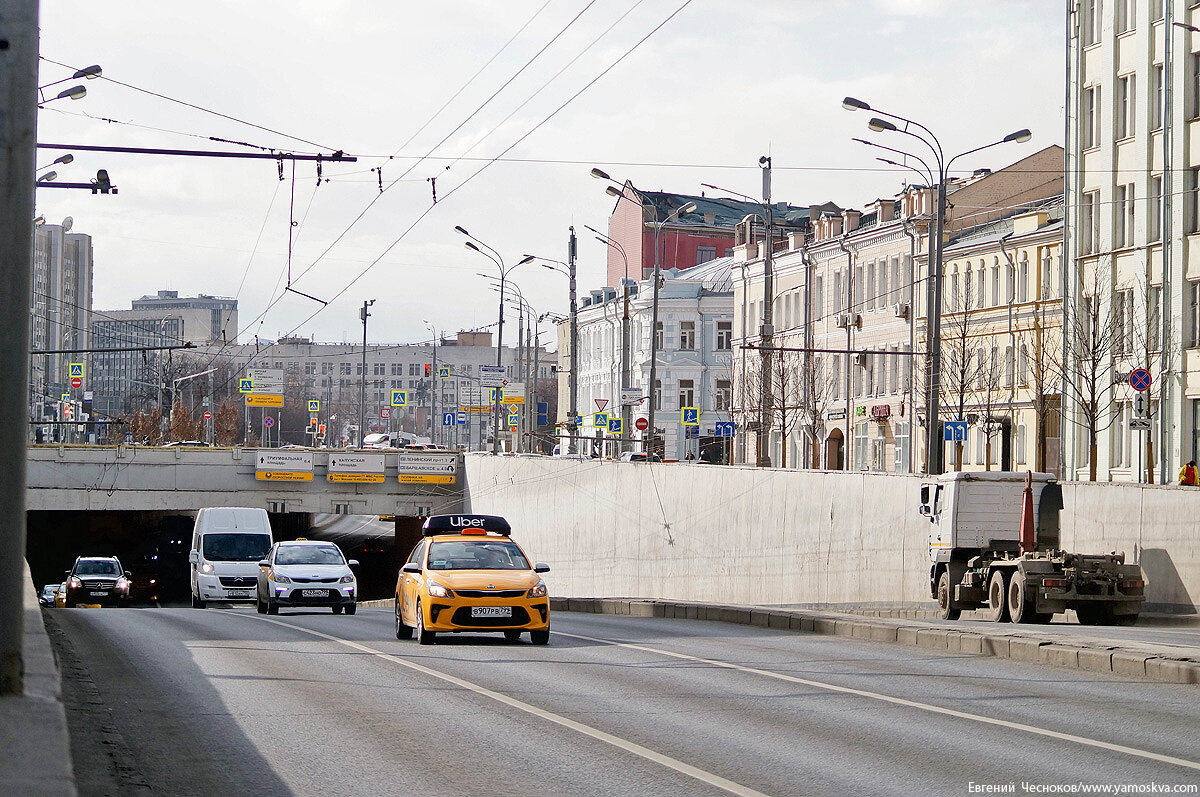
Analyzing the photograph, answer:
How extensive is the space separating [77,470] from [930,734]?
5920cm

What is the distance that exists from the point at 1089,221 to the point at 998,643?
116ft

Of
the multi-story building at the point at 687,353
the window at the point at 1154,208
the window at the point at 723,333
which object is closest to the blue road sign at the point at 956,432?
the window at the point at 1154,208

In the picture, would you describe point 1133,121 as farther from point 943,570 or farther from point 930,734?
point 930,734

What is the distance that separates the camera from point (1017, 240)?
59500 mm

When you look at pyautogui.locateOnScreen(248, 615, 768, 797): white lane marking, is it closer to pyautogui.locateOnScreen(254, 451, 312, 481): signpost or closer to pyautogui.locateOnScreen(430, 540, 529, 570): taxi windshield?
pyautogui.locateOnScreen(430, 540, 529, 570): taxi windshield

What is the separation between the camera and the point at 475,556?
20.5 m

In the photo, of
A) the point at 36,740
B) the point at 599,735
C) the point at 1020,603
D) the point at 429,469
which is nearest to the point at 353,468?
the point at 429,469

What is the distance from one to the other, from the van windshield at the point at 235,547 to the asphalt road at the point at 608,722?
2414 cm

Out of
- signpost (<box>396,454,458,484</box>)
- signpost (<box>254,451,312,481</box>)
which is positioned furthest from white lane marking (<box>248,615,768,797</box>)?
signpost (<box>254,451,312,481</box>)

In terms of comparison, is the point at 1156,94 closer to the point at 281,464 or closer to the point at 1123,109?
the point at 1123,109

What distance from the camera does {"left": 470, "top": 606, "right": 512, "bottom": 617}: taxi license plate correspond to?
64.1 ft

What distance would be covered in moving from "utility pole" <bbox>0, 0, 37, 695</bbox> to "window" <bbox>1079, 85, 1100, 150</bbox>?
45.2 metres

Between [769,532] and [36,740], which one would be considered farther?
[769,532]

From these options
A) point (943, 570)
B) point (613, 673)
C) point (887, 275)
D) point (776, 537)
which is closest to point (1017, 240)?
point (887, 275)
